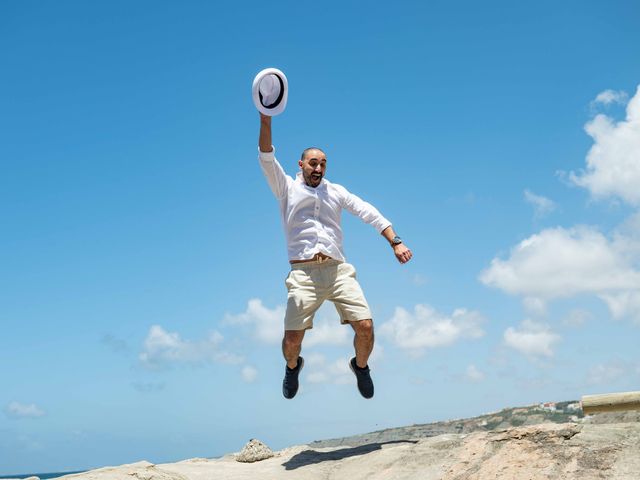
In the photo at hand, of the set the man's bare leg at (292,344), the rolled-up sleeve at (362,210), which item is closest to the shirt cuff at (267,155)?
the rolled-up sleeve at (362,210)

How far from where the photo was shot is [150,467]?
6320mm

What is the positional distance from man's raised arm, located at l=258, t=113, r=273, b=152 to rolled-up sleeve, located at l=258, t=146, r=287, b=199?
0.18 feet

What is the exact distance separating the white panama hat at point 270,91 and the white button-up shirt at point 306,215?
499 mm

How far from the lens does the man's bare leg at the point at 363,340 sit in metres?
6.86

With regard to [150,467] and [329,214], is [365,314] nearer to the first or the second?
[329,214]

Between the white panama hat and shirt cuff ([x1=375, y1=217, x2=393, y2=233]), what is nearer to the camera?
the white panama hat

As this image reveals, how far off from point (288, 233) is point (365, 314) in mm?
1220

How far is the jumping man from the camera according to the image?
688cm

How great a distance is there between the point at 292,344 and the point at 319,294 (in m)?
0.61

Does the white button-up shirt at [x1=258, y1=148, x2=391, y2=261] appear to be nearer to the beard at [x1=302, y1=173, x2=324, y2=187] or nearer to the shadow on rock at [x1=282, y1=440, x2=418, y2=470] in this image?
the beard at [x1=302, y1=173, x2=324, y2=187]

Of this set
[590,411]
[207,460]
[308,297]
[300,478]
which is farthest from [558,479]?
[207,460]

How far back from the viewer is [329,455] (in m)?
7.16

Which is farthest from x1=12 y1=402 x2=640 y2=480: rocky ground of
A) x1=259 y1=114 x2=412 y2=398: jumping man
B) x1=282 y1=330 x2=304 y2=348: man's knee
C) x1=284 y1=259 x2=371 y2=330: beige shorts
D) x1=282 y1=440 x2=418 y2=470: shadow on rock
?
x1=284 y1=259 x2=371 y2=330: beige shorts

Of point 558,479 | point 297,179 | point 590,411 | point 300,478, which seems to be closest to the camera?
point 558,479
